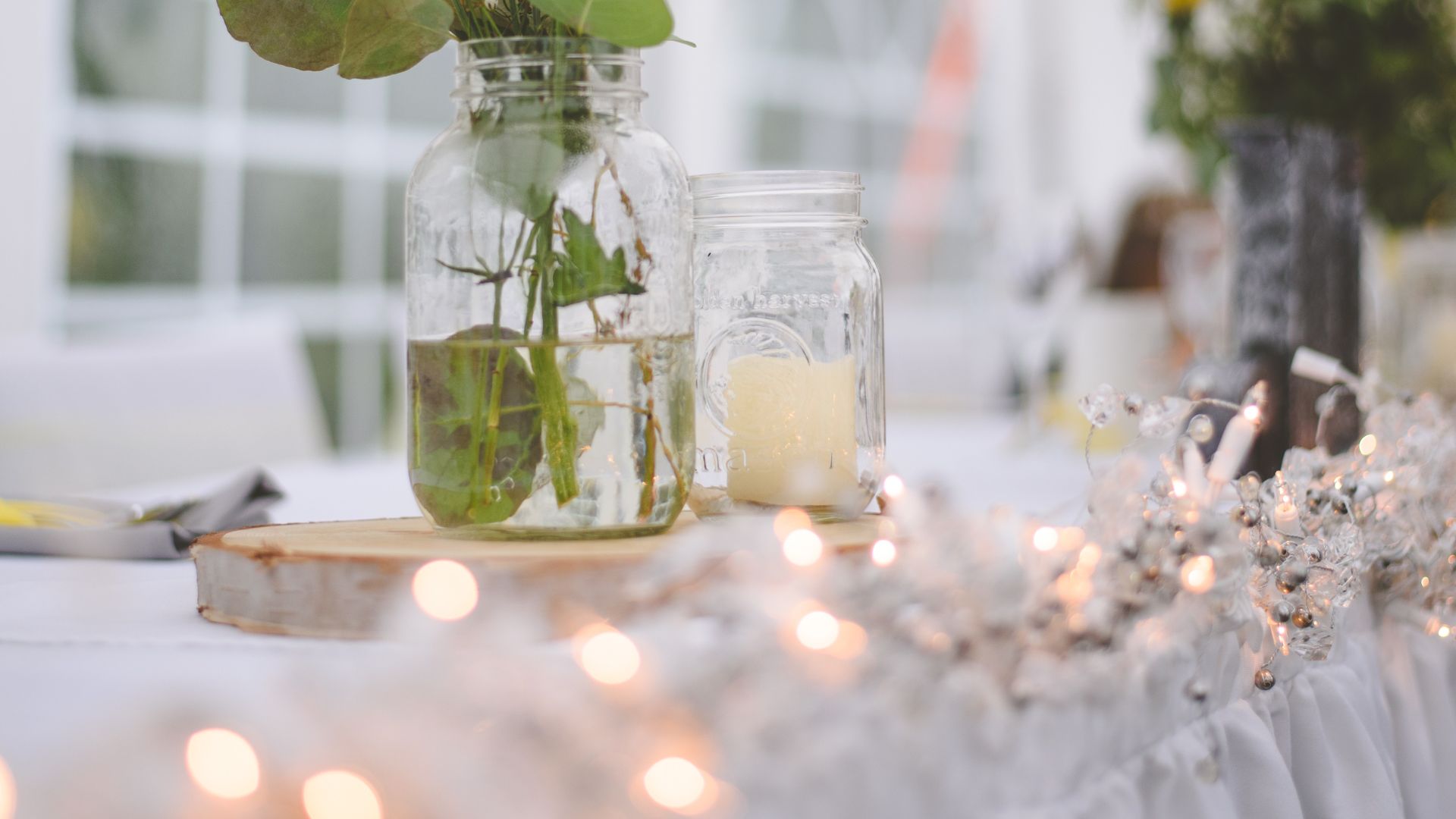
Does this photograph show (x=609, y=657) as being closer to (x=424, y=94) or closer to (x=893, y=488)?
(x=893, y=488)

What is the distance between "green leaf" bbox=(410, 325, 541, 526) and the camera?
0.52 meters

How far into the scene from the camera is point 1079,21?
14.9 ft

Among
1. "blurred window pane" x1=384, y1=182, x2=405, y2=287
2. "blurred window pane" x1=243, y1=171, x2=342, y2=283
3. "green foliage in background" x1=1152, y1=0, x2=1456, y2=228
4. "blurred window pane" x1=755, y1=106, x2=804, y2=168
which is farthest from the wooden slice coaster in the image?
"blurred window pane" x1=755, y1=106, x2=804, y2=168

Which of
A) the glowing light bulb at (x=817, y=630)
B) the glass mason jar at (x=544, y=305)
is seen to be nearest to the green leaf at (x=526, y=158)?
the glass mason jar at (x=544, y=305)

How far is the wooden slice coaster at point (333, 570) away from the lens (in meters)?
0.47

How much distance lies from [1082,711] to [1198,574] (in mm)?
69

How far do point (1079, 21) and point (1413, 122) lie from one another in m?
3.18

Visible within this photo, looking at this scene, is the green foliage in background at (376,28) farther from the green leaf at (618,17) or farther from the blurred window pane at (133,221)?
the blurred window pane at (133,221)

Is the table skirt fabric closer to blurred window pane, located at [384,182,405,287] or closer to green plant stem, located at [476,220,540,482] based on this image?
green plant stem, located at [476,220,540,482]

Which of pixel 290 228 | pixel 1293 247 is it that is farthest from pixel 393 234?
pixel 1293 247

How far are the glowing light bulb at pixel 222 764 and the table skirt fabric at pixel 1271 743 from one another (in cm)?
21

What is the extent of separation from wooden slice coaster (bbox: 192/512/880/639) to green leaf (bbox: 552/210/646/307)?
0.09m

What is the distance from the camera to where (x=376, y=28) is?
1.80ft

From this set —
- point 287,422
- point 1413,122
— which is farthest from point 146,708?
point 1413,122
